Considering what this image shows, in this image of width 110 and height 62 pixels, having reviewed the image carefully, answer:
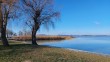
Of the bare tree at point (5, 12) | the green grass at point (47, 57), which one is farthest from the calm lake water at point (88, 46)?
the bare tree at point (5, 12)

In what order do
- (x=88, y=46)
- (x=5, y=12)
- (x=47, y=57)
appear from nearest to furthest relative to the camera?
(x=47, y=57)
(x=5, y=12)
(x=88, y=46)

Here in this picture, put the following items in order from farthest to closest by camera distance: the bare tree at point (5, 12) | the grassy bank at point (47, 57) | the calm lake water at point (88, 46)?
the calm lake water at point (88, 46) → the bare tree at point (5, 12) → the grassy bank at point (47, 57)

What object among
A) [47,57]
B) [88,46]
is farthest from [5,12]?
[88,46]

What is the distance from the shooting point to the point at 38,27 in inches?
1163

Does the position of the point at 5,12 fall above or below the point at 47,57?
A: above

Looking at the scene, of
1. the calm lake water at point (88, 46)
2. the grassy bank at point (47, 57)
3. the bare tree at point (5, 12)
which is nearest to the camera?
the grassy bank at point (47, 57)

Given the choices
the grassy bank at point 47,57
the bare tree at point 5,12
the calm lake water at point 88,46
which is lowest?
the calm lake water at point 88,46

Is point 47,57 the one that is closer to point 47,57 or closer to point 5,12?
point 47,57

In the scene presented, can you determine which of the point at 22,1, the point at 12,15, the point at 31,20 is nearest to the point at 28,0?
the point at 22,1

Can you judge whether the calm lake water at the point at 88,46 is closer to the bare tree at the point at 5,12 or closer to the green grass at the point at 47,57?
the green grass at the point at 47,57

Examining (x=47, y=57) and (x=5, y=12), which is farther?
(x=5, y=12)

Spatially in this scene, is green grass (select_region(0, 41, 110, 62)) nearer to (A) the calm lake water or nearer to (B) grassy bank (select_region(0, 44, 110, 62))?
(B) grassy bank (select_region(0, 44, 110, 62))

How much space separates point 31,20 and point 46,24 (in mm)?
2132

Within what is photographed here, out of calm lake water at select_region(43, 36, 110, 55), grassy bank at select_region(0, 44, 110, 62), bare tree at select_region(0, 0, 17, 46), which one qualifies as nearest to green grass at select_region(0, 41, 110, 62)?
grassy bank at select_region(0, 44, 110, 62)
